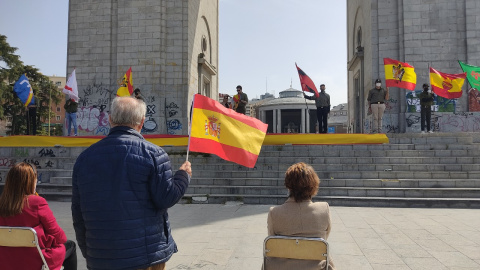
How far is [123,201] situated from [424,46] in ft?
58.3

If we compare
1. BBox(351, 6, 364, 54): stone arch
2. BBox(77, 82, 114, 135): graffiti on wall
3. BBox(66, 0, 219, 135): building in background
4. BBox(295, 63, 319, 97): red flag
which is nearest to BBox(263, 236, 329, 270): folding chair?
BBox(295, 63, 319, 97): red flag

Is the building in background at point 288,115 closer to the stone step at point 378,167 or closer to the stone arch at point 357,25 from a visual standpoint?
the stone arch at point 357,25

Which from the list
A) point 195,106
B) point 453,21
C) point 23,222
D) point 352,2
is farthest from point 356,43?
point 23,222

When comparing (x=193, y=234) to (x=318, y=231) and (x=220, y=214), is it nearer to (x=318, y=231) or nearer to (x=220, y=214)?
(x=220, y=214)

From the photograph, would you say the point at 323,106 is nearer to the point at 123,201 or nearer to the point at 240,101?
the point at 240,101

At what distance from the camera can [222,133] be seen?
13.9 feet

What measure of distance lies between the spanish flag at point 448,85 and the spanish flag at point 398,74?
0.74 m

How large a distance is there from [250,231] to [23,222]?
417 cm

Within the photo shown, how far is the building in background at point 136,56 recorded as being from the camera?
1820cm

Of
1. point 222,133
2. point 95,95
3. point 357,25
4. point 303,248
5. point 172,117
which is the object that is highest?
point 357,25

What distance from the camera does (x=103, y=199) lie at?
7.79ft

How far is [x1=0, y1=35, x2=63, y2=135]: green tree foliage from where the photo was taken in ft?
105

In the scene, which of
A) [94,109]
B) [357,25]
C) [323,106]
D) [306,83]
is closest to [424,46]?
[357,25]

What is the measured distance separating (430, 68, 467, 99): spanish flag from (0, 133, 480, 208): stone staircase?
2.37m
